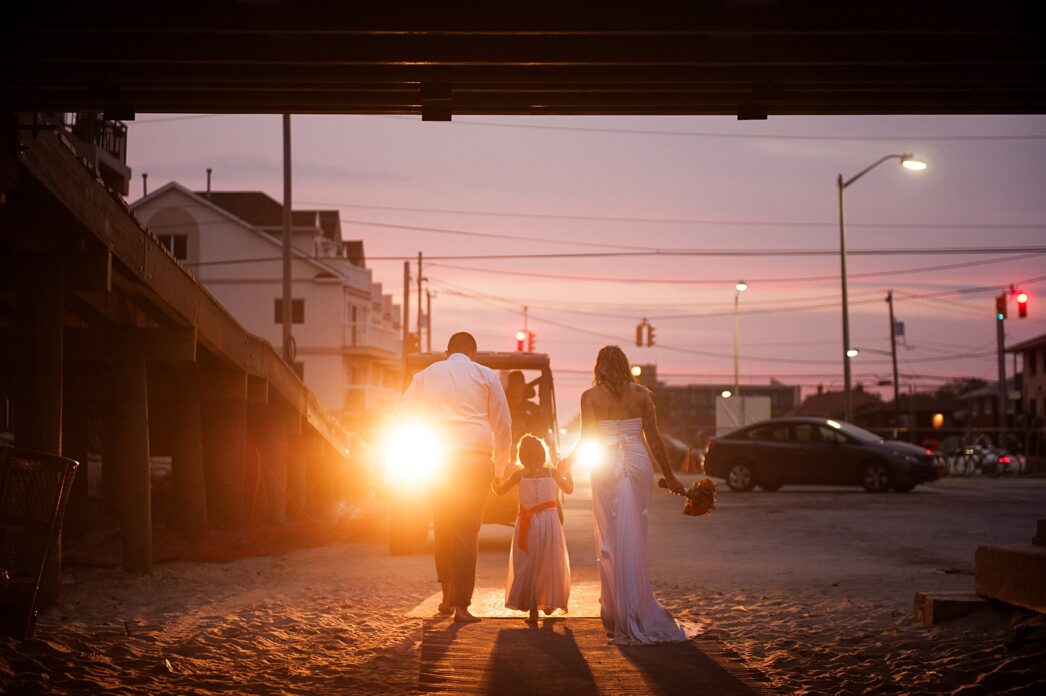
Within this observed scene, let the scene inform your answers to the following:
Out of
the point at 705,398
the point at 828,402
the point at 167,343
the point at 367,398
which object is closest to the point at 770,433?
the point at 167,343

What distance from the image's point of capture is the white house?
66.5 meters

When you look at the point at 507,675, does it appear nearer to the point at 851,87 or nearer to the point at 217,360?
the point at 851,87

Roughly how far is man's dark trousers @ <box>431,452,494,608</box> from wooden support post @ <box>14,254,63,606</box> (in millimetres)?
3268

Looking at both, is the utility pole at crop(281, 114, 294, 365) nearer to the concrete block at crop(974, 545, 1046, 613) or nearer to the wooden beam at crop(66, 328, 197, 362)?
the wooden beam at crop(66, 328, 197, 362)

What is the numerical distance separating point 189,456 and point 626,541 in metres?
8.95

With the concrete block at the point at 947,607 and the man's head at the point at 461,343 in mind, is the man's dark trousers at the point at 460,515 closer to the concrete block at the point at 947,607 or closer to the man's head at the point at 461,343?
the man's head at the point at 461,343

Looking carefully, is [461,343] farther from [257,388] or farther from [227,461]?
[227,461]

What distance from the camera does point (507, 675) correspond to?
23.6ft

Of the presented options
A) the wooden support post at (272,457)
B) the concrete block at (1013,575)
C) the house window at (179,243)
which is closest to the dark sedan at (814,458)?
the wooden support post at (272,457)

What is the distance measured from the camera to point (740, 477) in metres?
→ 29.5

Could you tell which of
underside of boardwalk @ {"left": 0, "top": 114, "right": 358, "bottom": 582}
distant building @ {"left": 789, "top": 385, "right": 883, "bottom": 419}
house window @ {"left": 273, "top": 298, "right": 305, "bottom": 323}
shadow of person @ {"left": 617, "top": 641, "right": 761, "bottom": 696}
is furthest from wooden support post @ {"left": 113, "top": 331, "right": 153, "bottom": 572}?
distant building @ {"left": 789, "top": 385, "right": 883, "bottom": 419}

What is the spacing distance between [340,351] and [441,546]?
59556 millimetres

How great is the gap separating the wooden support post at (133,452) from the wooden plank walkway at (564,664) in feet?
15.7

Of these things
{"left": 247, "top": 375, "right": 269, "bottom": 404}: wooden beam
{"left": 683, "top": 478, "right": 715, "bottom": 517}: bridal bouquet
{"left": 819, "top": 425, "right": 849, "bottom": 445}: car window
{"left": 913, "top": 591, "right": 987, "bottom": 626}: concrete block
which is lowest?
{"left": 913, "top": 591, "right": 987, "bottom": 626}: concrete block
